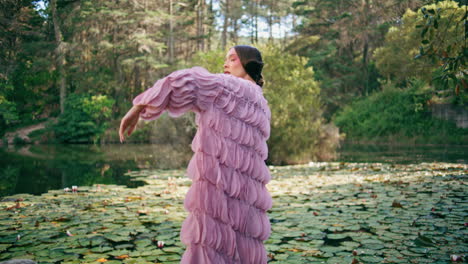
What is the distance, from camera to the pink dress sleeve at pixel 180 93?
143 centimetres

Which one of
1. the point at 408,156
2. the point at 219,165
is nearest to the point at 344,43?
the point at 408,156

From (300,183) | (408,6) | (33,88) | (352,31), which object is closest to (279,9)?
(352,31)

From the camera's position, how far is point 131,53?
81.1 feet

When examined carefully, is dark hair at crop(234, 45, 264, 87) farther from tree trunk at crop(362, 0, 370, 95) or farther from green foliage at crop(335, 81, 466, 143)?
tree trunk at crop(362, 0, 370, 95)

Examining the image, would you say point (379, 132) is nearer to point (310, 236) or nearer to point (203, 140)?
point (310, 236)

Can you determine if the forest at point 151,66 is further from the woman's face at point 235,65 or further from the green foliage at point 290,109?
the woman's face at point 235,65

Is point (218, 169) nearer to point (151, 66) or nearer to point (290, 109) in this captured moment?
point (290, 109)

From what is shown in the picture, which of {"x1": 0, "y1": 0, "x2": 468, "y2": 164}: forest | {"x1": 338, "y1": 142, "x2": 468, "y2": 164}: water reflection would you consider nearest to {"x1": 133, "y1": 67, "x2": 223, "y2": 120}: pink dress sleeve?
{"x1": 338, "y1": 142, "x2": 468, "y2": 164}: water reflection

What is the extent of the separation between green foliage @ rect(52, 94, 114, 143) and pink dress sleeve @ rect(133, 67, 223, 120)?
68.0 feet

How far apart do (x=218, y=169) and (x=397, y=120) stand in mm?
20443

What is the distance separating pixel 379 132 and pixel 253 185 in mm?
20112

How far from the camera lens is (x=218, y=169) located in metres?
1.60

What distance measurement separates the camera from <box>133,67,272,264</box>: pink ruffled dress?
156cm

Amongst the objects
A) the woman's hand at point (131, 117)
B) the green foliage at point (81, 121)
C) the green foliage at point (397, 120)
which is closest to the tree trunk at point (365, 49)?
the green foliage at point (397, 120)
